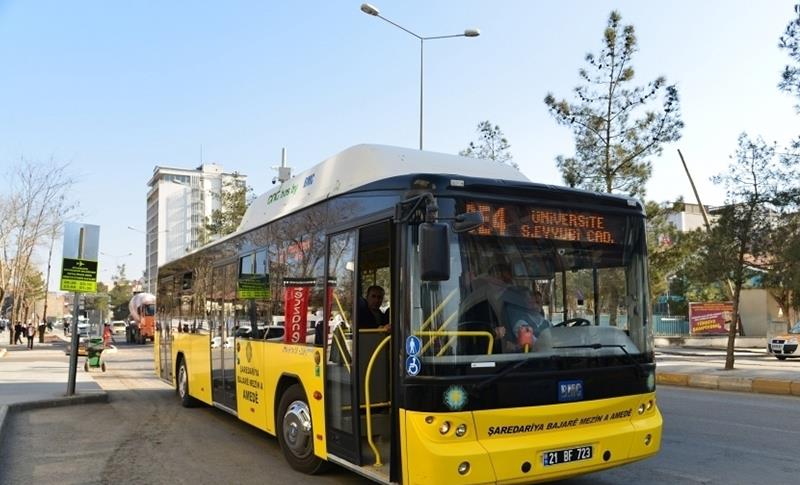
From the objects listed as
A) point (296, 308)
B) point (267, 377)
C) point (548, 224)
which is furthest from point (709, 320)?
point (548, 224)

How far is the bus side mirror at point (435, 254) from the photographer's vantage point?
479 cm

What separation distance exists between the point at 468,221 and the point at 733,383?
13317 millimetres

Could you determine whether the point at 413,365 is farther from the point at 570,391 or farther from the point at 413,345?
the point at 570,391

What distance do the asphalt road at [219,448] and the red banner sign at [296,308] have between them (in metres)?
1.47

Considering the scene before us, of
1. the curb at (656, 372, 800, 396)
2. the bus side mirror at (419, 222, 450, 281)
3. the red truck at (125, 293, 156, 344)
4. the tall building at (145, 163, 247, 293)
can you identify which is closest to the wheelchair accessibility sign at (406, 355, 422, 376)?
the bus side mirror at (419, 222, 450, 281)

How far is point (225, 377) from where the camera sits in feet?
31.1

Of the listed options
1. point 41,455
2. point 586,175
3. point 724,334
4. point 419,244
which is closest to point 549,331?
point 419,244

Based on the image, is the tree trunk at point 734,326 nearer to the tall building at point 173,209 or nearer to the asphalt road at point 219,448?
the asphalt road at point 219,448

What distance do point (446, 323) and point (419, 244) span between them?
64cm

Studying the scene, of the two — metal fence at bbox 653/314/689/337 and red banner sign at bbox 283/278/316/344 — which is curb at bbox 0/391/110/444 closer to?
red banner sign at bbox 283/278/316/344

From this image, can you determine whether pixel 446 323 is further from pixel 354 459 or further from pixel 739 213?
pixel 739 213

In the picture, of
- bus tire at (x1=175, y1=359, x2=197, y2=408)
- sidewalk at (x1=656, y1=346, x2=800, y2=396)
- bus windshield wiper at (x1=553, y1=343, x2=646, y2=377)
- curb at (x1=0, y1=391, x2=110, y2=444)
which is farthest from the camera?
sidewalk at (x1=656, y1=346, x2=800, y2=396)

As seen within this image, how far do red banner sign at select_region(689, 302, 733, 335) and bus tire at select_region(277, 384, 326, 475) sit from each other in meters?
32.3

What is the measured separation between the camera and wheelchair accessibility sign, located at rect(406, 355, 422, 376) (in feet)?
16.3
